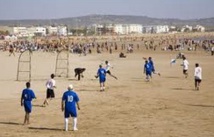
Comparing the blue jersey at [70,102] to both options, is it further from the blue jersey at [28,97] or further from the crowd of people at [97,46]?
the crowd of people at [97,46]

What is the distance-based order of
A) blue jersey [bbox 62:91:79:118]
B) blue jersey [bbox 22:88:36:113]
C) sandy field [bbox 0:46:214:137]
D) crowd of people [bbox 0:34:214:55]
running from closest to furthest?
blue jersey [bbox 62:91:79:118]
sandy field [bbox 0:46:214:137]
blue jersey [bbox 22:88:36:113]
crowd of people [bbox 0:34:214:55]

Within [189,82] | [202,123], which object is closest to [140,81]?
[189,82]

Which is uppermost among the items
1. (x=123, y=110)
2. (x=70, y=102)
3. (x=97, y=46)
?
(x=97, y=46)

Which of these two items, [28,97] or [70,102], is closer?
[70,102]

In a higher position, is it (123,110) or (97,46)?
(97,46)

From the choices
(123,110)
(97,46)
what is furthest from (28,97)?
(97,46)

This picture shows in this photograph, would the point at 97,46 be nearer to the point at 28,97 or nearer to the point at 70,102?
the point at 28,97

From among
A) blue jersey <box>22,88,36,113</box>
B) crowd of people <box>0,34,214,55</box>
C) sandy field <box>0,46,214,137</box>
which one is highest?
crowd of people <box>0,34,214,55</box>

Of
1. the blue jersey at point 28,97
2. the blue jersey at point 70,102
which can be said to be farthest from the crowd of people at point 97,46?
the blue jersey at point 70,102

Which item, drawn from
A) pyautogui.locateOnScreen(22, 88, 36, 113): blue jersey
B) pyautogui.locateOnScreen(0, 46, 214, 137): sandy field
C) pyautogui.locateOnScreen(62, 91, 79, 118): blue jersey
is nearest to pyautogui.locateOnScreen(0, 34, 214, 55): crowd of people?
pyautogui.locateOnScreen(0, 46, 214, 137): sandy field

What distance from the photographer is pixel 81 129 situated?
613 inches

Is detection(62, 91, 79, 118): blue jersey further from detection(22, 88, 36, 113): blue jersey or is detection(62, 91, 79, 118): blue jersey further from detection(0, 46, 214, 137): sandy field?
detection(22, 88, 36, 113): blue jersey

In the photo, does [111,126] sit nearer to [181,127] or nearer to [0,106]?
[181,127]

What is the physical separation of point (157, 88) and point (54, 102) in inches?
293
